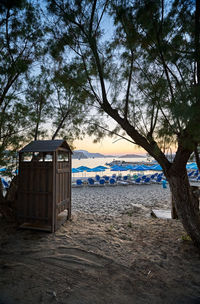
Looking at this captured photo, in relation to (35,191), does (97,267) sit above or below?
below

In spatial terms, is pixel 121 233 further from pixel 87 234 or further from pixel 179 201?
pixel 179 201

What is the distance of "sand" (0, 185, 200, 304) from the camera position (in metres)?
2.29

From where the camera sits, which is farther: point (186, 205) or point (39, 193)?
point (39, 193)

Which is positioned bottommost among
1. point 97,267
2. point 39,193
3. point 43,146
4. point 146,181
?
point 146,181

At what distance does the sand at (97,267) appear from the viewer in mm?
2287

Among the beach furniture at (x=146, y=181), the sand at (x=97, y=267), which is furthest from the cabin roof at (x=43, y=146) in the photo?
the beach furniture at (x=146, y=181)

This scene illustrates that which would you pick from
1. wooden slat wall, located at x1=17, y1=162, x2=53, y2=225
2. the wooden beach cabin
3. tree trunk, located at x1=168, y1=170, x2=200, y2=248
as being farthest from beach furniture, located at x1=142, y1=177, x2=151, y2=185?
wooden slat wall, located at x1=17, y1=162, x2=53, y2=225

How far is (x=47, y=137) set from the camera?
6242 millimetres

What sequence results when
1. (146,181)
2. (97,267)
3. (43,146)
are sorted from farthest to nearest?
(146,181), (43,146), (97,267)

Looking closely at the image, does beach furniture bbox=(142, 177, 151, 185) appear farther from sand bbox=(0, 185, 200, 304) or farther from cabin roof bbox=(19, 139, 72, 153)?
cabin roof bbox=(19, 139, 72, 153)

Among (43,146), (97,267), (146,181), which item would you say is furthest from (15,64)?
(146,181)

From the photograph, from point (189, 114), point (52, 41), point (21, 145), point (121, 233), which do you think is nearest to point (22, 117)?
point (21, 145)

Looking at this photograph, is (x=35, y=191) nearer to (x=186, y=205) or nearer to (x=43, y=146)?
(x=43, y=146)

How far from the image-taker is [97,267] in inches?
115
